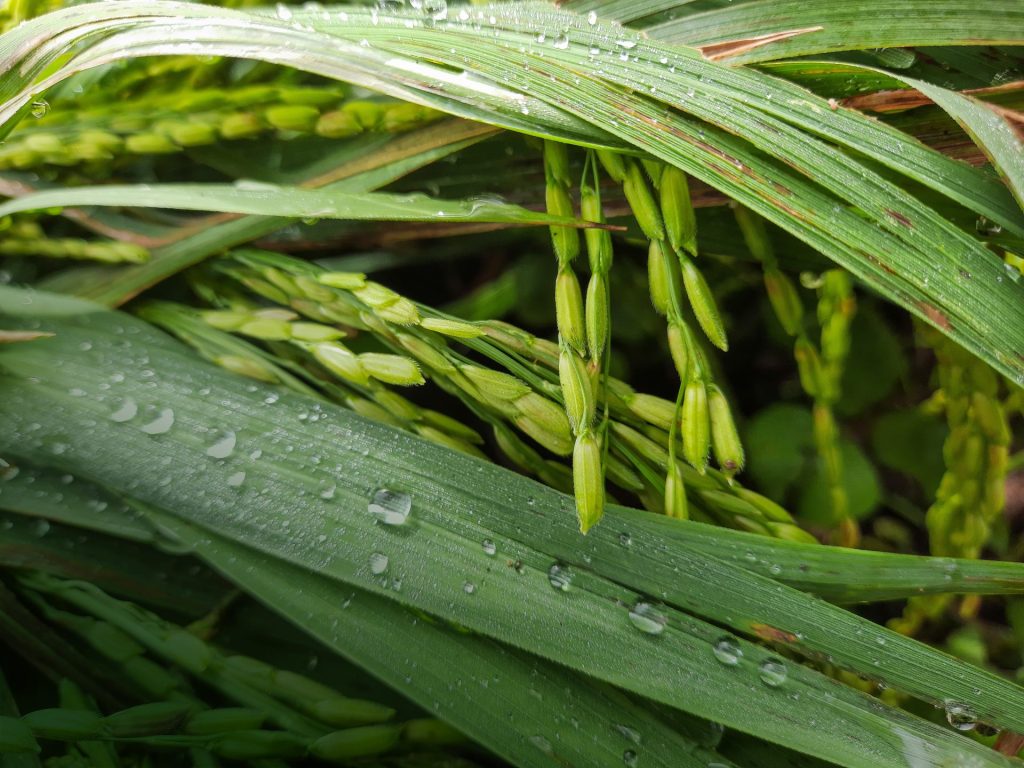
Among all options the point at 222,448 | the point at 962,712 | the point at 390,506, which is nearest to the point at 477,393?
the point at 390,506

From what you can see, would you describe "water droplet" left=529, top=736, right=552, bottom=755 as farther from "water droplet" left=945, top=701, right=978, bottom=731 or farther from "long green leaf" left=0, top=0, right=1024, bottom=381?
"long green leaf" left=0, top=0, right=1024, bottom=381

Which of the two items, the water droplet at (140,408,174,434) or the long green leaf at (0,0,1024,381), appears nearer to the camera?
the long green leaf at (0,0,1024,381)

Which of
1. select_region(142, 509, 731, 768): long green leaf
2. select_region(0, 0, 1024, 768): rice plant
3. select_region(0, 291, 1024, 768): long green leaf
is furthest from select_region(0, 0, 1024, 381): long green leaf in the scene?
select_region(142, 509, 731, 768): long green leaf

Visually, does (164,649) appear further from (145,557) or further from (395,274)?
(395,274)

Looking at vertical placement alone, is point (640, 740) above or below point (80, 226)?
below

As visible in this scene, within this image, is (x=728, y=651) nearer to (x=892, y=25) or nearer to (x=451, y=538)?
(x=451, y=538)

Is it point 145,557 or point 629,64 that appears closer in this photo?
point 629,64

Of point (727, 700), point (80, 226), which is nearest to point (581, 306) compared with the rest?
point (727, 700)
